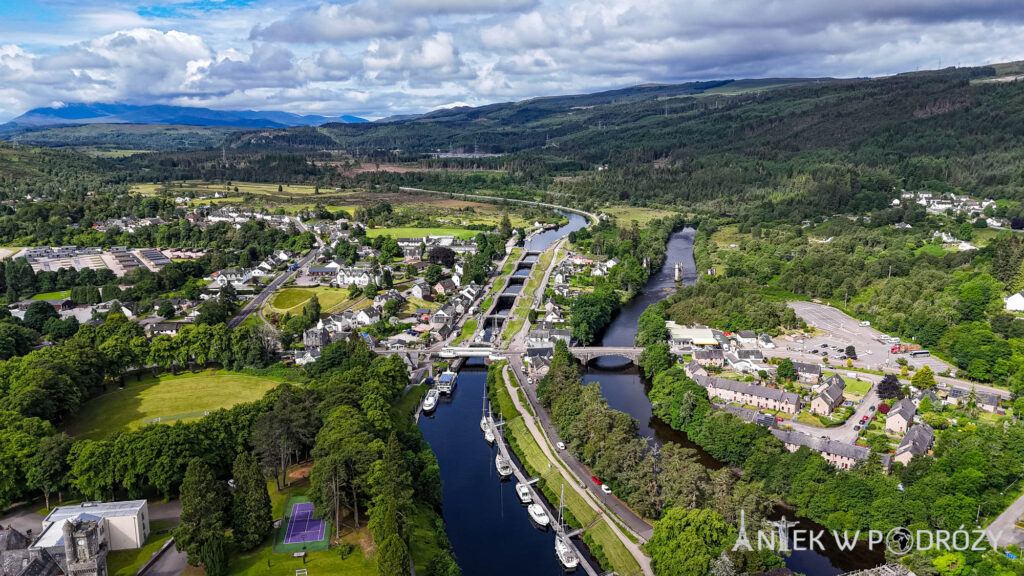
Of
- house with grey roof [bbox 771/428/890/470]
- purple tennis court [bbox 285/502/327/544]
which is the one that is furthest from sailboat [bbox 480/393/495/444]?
house with grey roof [bbox 771/428/890/470]

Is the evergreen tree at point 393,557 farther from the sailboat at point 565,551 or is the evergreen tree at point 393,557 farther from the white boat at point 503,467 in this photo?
the white boat at point 503,467

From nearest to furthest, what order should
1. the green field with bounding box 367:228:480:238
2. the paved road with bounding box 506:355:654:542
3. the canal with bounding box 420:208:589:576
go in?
the canal with bounding box 420:208:589:576, the paved road with bounding box 506:355:654:542, the green field with bounding box 367:228:480:238

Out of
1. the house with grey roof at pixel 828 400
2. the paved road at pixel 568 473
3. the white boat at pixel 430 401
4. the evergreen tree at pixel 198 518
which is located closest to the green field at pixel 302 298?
the white boat at pixel 430 401

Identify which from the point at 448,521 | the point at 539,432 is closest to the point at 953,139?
the point at 539,432

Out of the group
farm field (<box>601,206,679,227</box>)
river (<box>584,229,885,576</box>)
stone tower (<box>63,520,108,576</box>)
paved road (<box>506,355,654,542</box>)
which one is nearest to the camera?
stone tower (<box>63,520,108,576</box>)

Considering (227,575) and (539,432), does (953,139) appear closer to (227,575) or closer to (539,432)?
(539,432)

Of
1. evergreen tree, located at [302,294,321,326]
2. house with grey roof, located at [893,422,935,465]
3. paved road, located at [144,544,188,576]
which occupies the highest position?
evergreen tree, located at [302,294,321,326]

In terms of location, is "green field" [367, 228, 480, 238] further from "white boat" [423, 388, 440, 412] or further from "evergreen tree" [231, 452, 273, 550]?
"evergreen tree" [231, 452, 273, 550]
